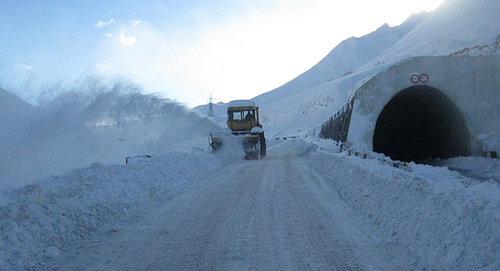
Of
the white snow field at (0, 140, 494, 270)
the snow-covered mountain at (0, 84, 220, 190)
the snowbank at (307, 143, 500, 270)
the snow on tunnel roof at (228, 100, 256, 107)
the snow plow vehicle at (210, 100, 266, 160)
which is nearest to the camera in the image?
the snowbank at (307, 143, 500, 270)

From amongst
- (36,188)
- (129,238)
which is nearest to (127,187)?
(36,188)

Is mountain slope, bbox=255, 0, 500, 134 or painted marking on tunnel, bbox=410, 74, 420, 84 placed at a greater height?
mountain slope, bbox=255, 0, 500, 134

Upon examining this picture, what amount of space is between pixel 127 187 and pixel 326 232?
5674 millimetres

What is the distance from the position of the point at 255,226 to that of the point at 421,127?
23.7m

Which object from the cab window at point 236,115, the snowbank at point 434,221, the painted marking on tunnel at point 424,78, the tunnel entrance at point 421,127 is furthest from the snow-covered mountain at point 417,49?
the snowbank at point 434,221

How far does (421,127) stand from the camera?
28125 millimetres

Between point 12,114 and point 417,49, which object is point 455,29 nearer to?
point 417,49

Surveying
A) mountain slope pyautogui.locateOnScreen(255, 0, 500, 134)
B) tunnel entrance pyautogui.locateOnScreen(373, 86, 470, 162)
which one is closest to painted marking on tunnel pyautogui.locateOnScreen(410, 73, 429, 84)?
tunnel entrance pyautogui.locateOnScreen(373, 86, 470, 162)

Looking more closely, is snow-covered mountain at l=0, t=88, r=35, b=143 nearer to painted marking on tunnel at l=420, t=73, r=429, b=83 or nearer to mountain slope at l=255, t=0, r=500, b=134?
painted marking on tunnel at l=420, t=73, r=429, b=83

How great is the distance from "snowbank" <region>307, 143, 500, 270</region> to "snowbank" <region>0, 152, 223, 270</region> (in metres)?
5.13

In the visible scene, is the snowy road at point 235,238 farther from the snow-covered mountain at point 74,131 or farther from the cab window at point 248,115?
the cab window at point 248,115

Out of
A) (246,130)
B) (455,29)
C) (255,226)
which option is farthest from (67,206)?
(455,29)

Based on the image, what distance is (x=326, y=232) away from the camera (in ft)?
23.6

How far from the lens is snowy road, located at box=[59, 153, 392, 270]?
5.67 metres
